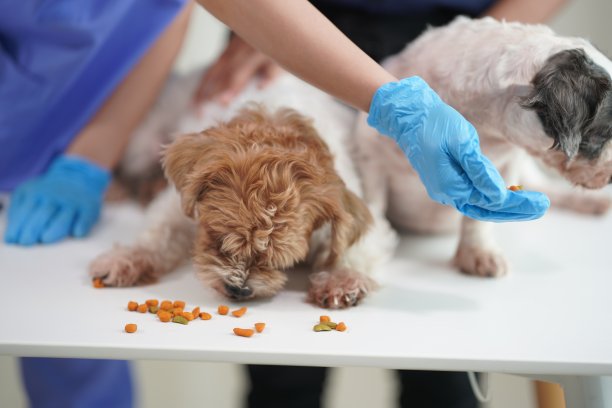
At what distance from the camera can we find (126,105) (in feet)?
5.57

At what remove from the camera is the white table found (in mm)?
923

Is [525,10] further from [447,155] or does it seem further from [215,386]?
[215,386]

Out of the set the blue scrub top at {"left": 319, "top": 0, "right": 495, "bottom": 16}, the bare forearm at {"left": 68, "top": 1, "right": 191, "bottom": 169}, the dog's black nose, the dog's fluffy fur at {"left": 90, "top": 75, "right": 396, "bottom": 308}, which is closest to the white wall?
the bare forearm at {"left": 68, "top": 1, "right": 191, "bottom": 169}

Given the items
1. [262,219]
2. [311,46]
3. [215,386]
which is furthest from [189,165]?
[215,386]

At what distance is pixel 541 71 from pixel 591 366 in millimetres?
477

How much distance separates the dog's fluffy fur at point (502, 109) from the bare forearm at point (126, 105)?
58cm

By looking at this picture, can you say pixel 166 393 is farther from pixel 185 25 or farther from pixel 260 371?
pixel 185 25

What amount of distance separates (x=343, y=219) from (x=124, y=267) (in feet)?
1.37

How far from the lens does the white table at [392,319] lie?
3.03 feet

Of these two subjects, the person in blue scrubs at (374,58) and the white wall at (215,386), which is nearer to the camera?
the person in blue scrubs at (374,58)

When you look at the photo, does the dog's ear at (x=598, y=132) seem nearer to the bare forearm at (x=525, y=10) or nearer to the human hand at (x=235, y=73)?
the bare forearm at (x=525, y=10)

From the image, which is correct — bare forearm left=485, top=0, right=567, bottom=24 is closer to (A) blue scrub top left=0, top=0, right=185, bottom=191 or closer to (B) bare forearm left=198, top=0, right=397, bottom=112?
(B) bare forearm left=198, top=0, right=397, bottom=112

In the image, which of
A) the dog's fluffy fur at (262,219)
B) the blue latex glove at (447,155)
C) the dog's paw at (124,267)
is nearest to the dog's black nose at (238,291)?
the dog's fluffy fur at (262,219)

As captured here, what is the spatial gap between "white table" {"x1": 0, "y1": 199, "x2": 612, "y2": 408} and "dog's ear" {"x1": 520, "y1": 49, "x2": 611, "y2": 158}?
0.28 meters
